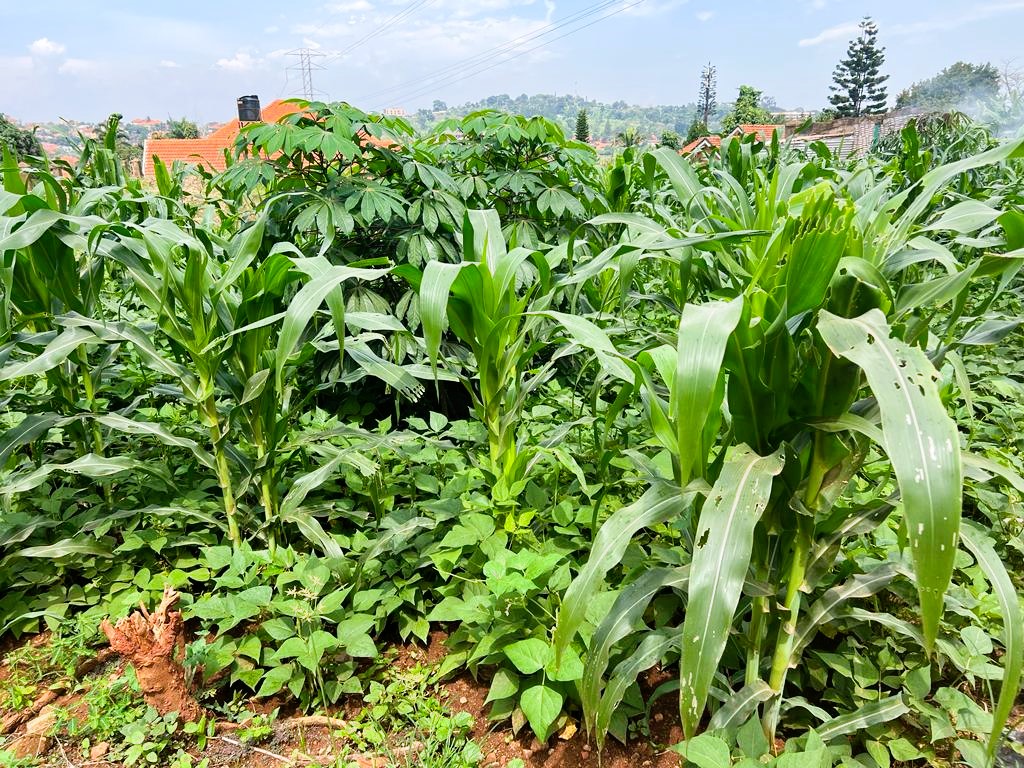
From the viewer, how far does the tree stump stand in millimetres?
1354

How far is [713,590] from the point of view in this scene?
0.89 m

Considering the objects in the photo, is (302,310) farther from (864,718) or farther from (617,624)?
(864,718)

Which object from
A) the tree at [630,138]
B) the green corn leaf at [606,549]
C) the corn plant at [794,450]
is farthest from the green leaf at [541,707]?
the tree at [630,138]

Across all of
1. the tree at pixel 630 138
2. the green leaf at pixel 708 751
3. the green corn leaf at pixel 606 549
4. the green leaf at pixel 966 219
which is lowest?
the green leaf at pixel 708 751

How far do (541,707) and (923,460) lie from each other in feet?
2.79

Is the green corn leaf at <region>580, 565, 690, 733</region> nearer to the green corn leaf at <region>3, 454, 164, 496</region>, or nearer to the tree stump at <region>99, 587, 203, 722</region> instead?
the tree stump at <region>99, 587, 203, 722</region>

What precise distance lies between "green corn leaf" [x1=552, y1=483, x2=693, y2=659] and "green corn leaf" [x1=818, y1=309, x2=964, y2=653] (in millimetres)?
388

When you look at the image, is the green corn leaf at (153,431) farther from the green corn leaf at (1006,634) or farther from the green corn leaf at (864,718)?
the green corn leaf at (1006,634)

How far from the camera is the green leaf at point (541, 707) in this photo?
119cm

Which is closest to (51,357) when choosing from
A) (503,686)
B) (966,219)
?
(503,686)

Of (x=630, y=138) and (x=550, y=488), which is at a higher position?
(x=630, y=138)

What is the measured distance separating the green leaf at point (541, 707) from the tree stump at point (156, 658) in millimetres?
779

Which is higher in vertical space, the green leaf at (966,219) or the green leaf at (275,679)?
the green leaf at (966,219)

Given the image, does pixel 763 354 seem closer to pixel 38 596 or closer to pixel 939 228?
pixel 939 228
